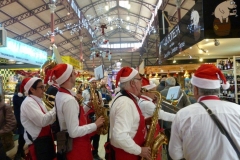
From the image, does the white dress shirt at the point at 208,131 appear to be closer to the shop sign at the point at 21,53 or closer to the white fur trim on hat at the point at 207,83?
the white fur trim on hat at the point at 207,83

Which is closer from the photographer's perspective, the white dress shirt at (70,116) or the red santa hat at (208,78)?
the red santa hat at (208,78)

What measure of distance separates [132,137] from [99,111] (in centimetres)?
89

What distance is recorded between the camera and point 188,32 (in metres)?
6.08

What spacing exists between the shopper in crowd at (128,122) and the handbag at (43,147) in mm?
801

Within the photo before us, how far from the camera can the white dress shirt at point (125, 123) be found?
70.1 inches

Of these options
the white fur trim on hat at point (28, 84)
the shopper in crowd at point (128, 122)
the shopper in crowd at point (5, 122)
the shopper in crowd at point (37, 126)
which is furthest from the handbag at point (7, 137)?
the shopper in crowd at point (128, 122)

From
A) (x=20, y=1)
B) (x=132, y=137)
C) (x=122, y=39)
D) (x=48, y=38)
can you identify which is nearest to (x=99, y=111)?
(x=132, y=137)

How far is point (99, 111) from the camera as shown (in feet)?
9.01

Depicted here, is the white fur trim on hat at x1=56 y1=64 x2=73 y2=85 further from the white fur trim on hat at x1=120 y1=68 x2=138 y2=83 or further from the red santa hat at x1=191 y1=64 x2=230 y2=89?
the red santa hat at x1=191 y1=64 x2=230 y2=89

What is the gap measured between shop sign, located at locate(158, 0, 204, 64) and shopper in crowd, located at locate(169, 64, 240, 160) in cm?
361

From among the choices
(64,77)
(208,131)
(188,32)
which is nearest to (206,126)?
(208,131)

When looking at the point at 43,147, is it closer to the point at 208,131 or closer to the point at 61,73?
the point at 61,73

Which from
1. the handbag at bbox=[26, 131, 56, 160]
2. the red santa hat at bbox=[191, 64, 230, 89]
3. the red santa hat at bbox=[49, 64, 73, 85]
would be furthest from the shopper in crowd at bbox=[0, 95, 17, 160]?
the red santa hat at bbox=[191, 64, 230, 89]

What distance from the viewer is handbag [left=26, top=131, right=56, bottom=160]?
2346 millimetres
